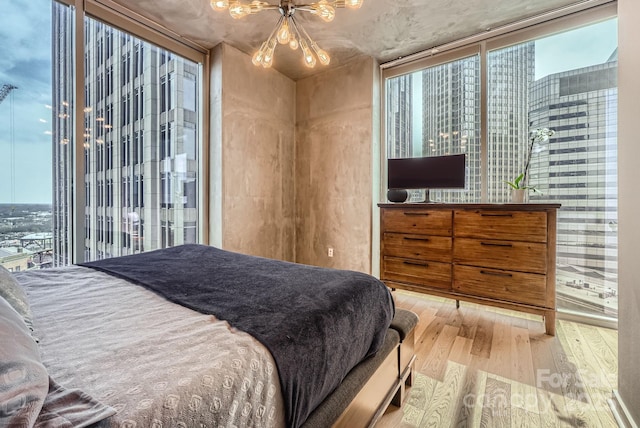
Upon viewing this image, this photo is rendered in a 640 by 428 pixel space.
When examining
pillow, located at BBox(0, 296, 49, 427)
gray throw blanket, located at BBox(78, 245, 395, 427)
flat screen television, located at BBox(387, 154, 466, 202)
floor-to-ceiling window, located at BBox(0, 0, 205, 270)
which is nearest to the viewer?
pillow, located at BBox(0, 296, 49, 427)

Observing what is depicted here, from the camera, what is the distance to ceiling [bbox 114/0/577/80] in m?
2.51

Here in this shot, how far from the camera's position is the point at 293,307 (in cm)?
106

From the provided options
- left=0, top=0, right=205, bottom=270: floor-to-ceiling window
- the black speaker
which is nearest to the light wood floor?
the black speaker

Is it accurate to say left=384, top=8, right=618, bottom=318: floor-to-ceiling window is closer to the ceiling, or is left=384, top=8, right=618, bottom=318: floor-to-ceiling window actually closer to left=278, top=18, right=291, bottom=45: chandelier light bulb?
the ceiling

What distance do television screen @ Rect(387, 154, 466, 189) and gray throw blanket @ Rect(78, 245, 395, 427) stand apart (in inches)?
70.0

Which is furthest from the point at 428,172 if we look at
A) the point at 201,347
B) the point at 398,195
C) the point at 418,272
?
the point at 201,347

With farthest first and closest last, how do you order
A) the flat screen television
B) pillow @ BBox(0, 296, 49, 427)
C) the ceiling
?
the flat screen television
the ceiling
pillow @ BBox(0, 296, 49, 427)

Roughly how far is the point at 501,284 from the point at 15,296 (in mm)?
2910

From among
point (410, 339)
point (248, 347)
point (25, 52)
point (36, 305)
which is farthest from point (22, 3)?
point (410, 339)

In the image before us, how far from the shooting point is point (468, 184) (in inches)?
121

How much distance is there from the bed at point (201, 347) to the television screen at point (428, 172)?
168cm

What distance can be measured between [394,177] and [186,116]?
240cm

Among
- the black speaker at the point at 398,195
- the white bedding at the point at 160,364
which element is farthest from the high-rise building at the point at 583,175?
the white bedding at the point at 160,364

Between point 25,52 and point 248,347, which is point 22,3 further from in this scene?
point 248,347
